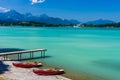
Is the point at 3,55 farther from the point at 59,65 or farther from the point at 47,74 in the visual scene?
the point at 47,74

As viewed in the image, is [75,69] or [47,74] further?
[75,69]

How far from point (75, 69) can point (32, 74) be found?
21.8ft

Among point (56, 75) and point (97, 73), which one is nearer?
point (56, 75)

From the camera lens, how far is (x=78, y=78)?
85.8 ft

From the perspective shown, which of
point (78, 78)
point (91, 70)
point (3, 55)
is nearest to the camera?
point (78, 78)

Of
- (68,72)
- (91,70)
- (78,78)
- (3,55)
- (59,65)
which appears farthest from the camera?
(3,55)

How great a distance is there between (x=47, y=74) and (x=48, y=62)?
9246 millimetres

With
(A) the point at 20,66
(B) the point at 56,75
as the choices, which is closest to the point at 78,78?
(B) the point at 56,75

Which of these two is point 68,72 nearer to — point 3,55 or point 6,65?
point 6,65

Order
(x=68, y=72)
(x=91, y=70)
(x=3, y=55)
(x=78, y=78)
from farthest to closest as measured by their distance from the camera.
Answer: (x=3, y=55)
(x=91, y=70)
(x=68, y=72)
(x=78, y=78)

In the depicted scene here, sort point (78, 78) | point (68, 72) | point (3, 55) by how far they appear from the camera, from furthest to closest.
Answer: point (3, 55)
point (68, 72)
point (78, 78)

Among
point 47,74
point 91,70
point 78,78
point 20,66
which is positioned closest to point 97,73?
point 91,70

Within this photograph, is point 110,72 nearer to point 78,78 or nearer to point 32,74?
point 78,78

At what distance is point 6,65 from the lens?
99.8 ft
